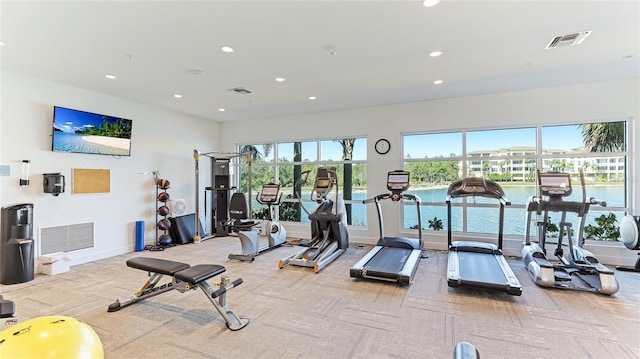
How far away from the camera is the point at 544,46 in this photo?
365 cm

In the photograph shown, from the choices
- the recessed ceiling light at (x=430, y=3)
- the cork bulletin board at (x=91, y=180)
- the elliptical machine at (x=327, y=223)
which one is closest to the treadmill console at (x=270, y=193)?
the elliptical machine at (x=327, y=223)

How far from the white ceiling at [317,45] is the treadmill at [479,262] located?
1.79 m

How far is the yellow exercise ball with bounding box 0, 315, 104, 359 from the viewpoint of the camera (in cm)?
155

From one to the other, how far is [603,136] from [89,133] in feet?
29.7

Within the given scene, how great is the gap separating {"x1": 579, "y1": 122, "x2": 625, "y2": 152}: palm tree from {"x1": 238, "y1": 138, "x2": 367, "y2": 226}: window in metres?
4.03

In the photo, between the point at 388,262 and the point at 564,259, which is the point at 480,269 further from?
the point at 564,259

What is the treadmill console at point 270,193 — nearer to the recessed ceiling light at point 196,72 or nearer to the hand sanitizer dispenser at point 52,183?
the recessed ceiling light at point 196,72

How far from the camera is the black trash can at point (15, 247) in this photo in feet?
13.5

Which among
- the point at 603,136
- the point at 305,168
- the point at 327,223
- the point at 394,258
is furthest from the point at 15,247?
the point at 603,136

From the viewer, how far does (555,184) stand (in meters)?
4.49

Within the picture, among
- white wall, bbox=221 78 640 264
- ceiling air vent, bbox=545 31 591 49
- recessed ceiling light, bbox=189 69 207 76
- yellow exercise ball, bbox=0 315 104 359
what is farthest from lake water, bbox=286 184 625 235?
yellow exercise ball, bbox=0 315 104 359

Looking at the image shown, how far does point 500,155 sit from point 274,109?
484 centimetres

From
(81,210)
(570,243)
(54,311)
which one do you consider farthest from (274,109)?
(570,243)

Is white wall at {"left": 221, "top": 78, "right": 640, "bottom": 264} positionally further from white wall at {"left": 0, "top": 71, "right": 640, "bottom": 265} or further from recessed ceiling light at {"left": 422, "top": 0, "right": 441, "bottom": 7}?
recessed ceiling light at {"left": 422, "top": 0, "right": 441, "bottom": 7}
